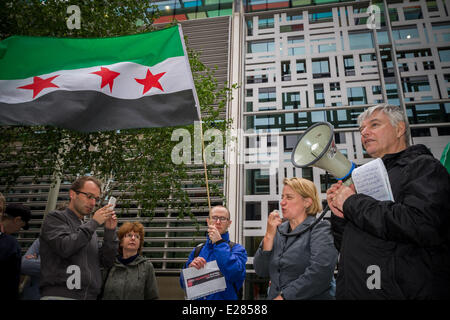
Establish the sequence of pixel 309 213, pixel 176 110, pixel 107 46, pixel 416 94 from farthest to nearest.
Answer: pixel 416 94, pixel 107 46, pixel 176 110, pixel 309 213

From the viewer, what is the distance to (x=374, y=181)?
1545 millimetres

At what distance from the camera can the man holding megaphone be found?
133 cm

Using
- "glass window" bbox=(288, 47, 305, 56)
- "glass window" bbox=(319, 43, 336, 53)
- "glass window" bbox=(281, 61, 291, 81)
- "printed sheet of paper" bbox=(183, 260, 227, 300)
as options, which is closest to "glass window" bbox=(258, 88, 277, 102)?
A: "glass window" bbox=(281, 61, 291, 81)

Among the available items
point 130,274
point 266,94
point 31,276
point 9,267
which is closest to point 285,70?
point 266,94

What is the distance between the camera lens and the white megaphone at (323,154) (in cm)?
185

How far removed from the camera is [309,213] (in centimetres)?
260

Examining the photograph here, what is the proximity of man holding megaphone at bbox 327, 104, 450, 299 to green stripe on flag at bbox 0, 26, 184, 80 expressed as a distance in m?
2.49

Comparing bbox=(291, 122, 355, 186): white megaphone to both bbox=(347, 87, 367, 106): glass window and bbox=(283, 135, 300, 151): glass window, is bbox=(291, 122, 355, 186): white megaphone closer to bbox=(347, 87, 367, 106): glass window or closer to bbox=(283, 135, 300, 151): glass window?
bbox=(283, 135, 300, 151): glass window

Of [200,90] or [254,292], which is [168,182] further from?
[254,292]

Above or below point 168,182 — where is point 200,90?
above

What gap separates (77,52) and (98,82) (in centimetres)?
51

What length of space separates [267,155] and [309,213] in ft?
11.5

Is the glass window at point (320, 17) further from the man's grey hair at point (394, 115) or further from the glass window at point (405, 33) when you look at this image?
the man's grey hair at point (394, 115)
